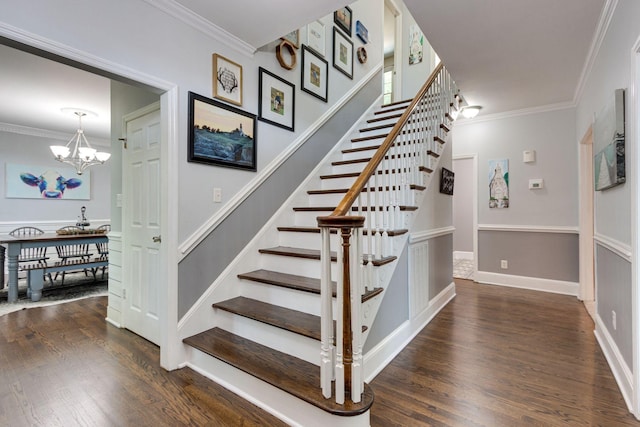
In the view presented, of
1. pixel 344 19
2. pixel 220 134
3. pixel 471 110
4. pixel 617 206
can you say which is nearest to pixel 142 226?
pixel 220 134

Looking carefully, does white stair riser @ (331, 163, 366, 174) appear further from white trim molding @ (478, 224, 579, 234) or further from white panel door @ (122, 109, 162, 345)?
white trim molding @ (478, 224, 579, 234)

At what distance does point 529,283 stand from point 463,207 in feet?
9.44

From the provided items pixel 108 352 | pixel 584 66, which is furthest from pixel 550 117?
pixel 108 352

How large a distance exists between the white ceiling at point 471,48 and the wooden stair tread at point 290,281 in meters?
1.88

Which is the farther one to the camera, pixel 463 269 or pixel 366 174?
pixel 463 269

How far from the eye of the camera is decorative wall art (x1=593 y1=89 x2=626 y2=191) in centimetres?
179

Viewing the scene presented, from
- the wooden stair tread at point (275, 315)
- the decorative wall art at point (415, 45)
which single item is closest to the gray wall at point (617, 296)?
the wooden stair tread at point (275, 315)

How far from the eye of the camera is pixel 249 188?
260 cm

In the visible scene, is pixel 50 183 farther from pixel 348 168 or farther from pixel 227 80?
pixel 348 168

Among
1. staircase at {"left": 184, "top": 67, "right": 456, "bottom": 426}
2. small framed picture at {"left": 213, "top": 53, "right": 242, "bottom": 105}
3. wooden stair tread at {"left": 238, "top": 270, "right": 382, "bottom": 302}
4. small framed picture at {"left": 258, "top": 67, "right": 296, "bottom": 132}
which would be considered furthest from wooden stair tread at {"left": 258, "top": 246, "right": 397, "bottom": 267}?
small framed picture at {"left": 213, "top": 53, "right": 242, "bottom": 105}

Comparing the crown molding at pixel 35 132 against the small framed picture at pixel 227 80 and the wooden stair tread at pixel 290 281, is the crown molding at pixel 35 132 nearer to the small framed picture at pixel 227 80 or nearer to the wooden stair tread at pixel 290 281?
the small framed picture at pixel 227 80

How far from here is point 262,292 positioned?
7.79 feet

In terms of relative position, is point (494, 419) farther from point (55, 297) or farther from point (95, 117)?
point (95, 117)

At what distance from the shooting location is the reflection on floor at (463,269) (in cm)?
514
